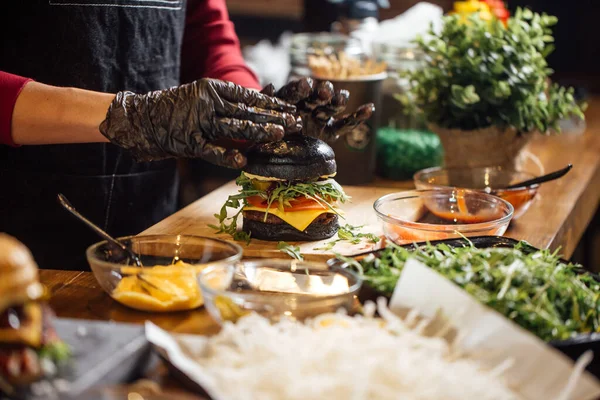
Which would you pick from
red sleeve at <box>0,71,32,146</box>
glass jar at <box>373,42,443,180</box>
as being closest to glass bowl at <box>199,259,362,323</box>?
red sleeve at <box>0,71,32,146</box>

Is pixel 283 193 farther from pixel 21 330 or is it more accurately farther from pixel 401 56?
pixel 401 56

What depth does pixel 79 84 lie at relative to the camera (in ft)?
7.74

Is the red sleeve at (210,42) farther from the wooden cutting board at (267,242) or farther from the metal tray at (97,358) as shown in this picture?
the metal tray at (97,358)

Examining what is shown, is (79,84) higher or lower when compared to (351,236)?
higher

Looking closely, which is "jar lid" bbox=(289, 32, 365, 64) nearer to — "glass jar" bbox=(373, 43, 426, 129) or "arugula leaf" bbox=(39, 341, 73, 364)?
"glass jar" bbox=(373, 43, 426, 129)

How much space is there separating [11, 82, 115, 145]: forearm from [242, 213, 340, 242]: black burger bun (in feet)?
1.56

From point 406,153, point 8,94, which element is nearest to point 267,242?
point 8,94

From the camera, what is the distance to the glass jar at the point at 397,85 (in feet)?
10.8

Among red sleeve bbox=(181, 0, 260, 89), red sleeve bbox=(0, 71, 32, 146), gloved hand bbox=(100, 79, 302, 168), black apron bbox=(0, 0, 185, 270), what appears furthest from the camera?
red sleeve bbox=(181, 0, 260, 89)

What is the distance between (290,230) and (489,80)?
1.04m

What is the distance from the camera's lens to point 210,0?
291cm

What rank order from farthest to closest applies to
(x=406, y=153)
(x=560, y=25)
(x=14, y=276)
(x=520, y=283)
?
1. (x=560, y=25)
2. (x=406, y=153)
3. (x=520, y=283)
4. (x=14, y=276)

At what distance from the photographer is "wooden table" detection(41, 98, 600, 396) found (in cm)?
154

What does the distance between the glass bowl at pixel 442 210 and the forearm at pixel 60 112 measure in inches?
30.9
